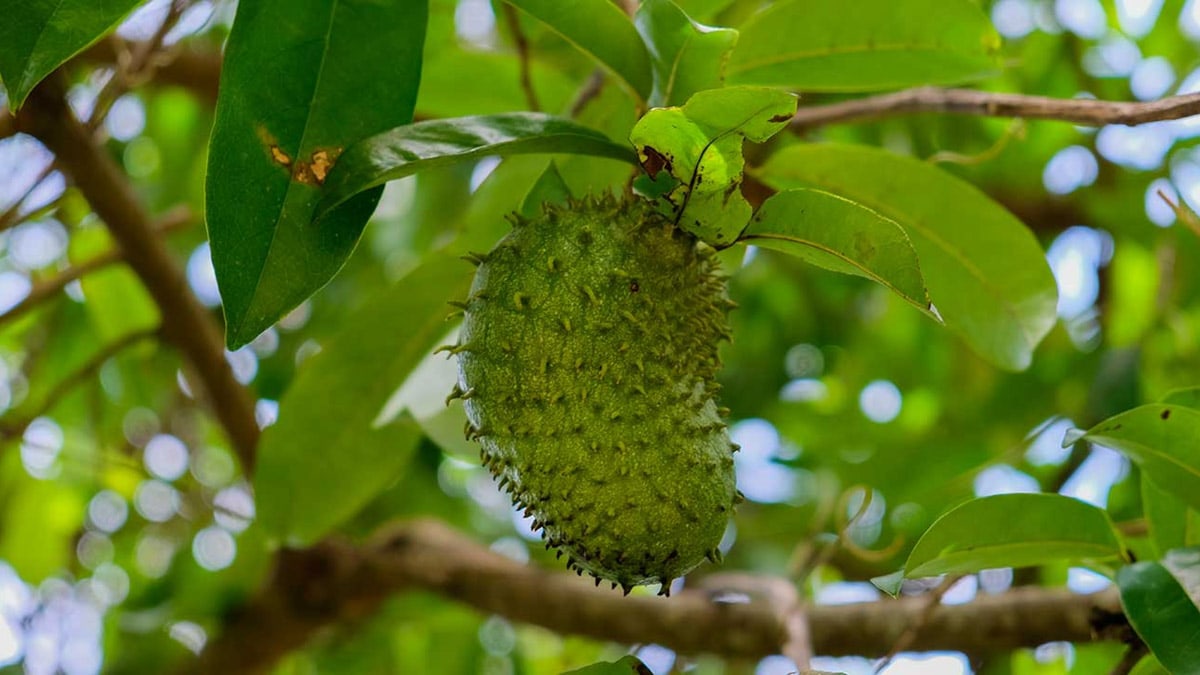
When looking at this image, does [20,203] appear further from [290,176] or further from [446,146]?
[446,146]

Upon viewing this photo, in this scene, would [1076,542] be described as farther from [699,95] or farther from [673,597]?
[673,597]

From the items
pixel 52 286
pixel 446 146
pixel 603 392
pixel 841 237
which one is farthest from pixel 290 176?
pixel 52 286

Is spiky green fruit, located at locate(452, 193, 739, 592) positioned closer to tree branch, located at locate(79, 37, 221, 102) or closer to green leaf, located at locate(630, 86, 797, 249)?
green leaf, located at locate(630, 86, 797, 249)

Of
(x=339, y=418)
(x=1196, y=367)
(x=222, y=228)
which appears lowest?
(x=222, y=228)

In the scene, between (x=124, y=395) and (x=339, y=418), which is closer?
(x=339, y=418)

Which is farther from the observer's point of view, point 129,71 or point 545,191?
point 129,71

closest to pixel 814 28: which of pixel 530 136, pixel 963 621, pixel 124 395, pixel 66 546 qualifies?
pixel 530 136
